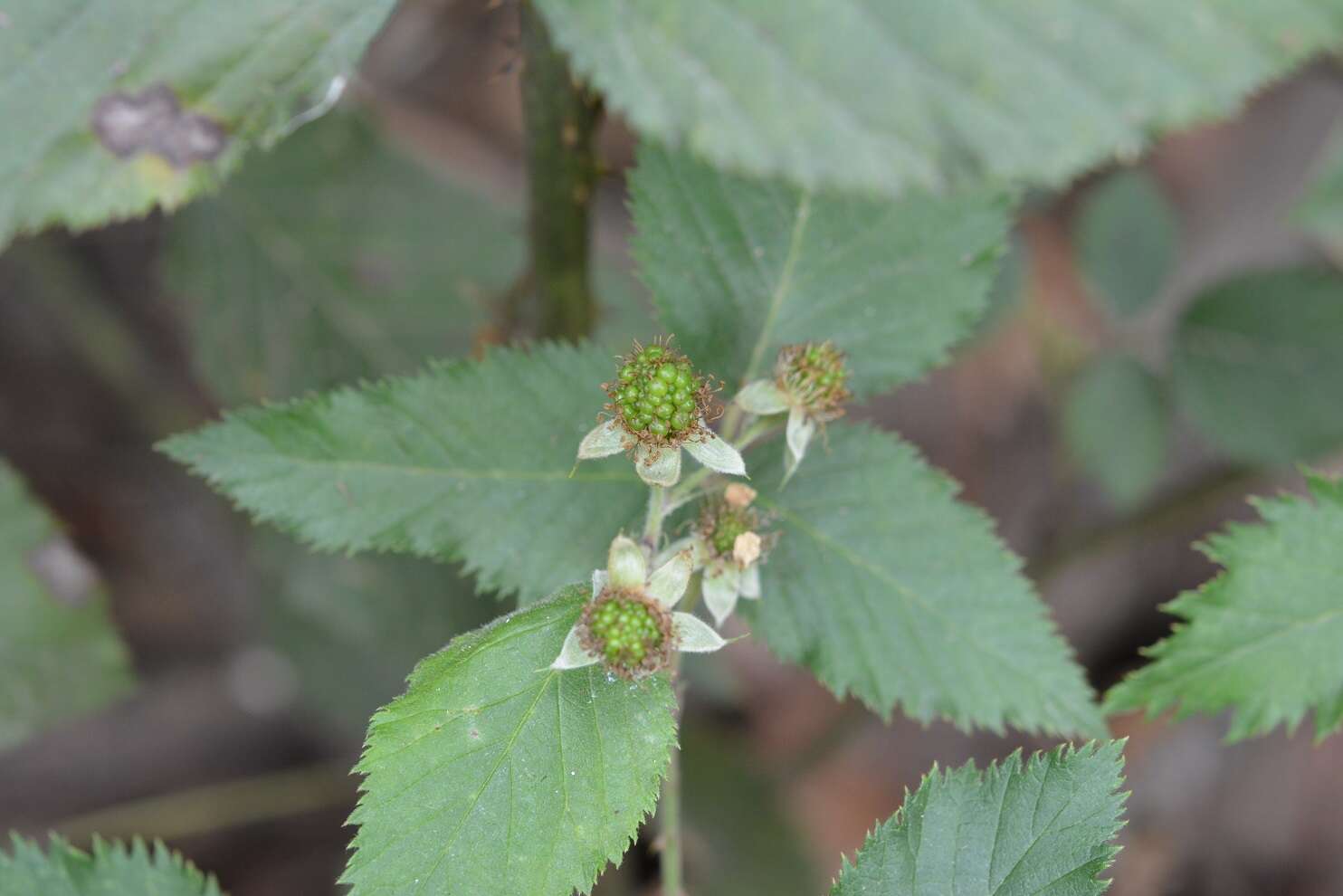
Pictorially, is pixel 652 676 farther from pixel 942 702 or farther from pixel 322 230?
pixel 322 230

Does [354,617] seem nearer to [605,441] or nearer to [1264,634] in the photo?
[605,441]

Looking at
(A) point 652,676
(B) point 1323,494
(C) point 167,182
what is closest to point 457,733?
(A) point 652,676

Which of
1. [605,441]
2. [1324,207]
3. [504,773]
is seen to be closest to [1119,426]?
[1324,207]

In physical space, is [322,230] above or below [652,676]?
above

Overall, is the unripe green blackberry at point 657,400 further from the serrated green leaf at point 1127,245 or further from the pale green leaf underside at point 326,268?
the serrated green leaf at point 1127,245

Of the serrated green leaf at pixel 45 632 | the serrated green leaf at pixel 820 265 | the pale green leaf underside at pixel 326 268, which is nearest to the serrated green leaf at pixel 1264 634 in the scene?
the serrated green leaf at pixel 820 265
